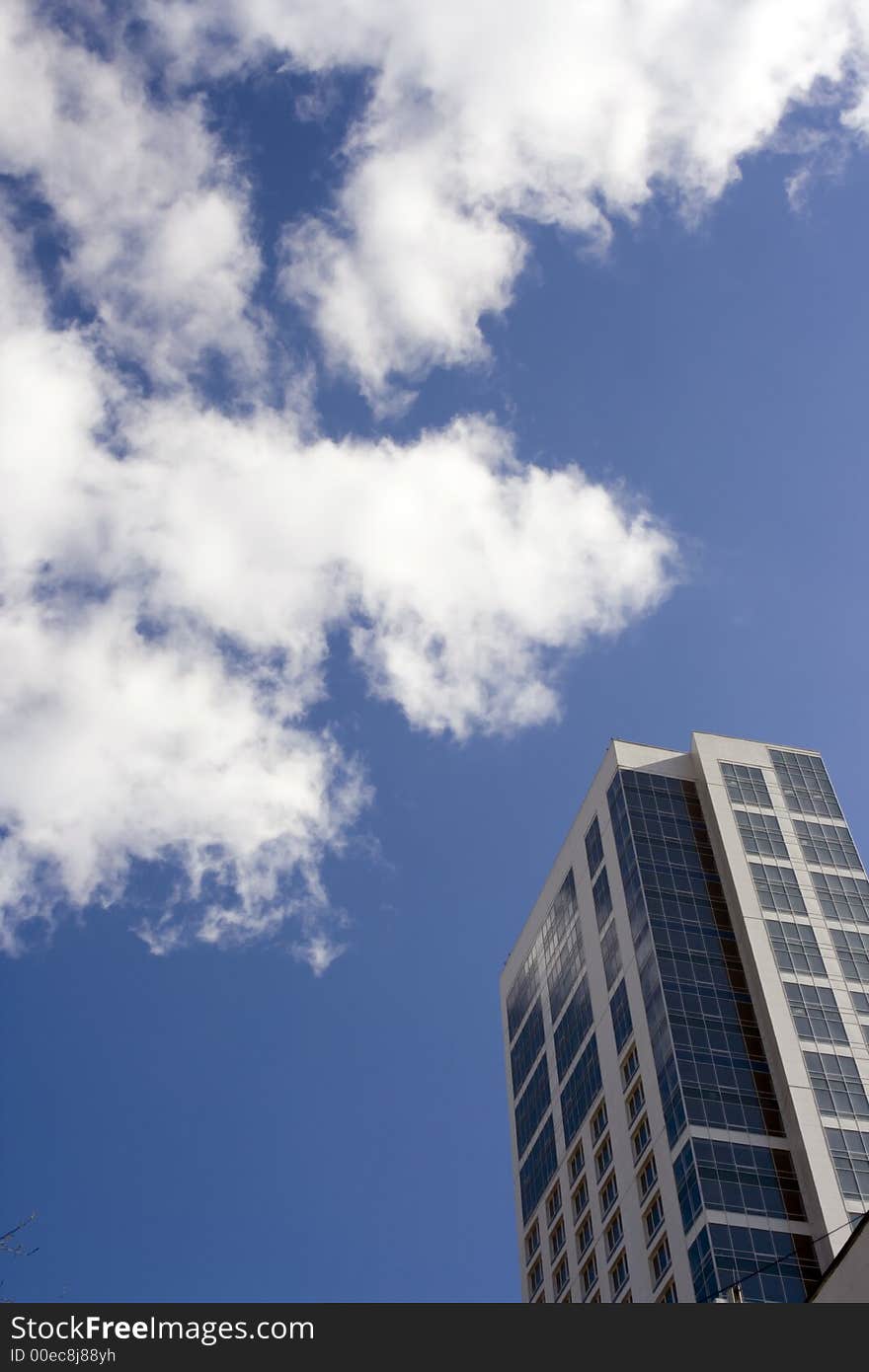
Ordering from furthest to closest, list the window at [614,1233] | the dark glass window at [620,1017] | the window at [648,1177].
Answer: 1. the dark glass window at [620,1017]
2. the window at [614,1233]
3. the window at [648,1177]

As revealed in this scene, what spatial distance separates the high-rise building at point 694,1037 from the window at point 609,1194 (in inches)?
7.5

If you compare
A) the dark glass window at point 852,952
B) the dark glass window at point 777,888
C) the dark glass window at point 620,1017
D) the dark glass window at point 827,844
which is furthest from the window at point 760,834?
the dark glass window at point 620,1017

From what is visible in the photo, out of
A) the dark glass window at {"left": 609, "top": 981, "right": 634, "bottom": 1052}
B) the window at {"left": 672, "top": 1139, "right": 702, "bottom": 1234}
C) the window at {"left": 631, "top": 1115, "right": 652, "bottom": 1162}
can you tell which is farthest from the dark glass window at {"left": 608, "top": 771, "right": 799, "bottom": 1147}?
the dark glass window at {"left": 609, "top": 981, "right": 634, "bottom": 1052}

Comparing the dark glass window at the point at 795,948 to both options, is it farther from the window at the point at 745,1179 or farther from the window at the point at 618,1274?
the window at the point at 618,1274

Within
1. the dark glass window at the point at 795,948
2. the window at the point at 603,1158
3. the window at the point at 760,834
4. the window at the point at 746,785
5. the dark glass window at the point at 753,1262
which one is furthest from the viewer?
the window at the point at 746,785

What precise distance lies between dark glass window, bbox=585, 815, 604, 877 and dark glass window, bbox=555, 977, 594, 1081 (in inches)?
383

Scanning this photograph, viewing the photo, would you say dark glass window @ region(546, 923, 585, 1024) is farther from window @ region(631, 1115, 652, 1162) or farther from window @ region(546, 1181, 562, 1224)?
window @ region(631, 1115, 652, 1162)

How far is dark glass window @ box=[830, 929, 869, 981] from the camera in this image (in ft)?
316

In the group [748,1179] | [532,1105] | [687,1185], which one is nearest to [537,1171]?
[532,1105]

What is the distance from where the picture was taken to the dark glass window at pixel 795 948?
3765 inches

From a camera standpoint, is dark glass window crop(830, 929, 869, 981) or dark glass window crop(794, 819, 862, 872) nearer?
dark glass window crop(830, 929, 869, 981)

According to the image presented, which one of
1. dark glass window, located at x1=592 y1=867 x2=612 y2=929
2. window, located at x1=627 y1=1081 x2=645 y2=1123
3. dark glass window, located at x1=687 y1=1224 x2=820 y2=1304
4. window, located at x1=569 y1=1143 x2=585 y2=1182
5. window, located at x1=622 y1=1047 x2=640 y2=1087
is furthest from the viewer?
dark glass window, located at x1=592 y1=867 x2=612 y2=929

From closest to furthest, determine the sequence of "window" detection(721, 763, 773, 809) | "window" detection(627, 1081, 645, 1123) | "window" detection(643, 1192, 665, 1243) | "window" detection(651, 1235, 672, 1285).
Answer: "window" detection(651, 1235, 672, 1285)
"window" detection(643, 1192, 665, 1243)
"window" detection(627, 1081, 645, 1123)
"window" detection(721, 763, 773, 809)
